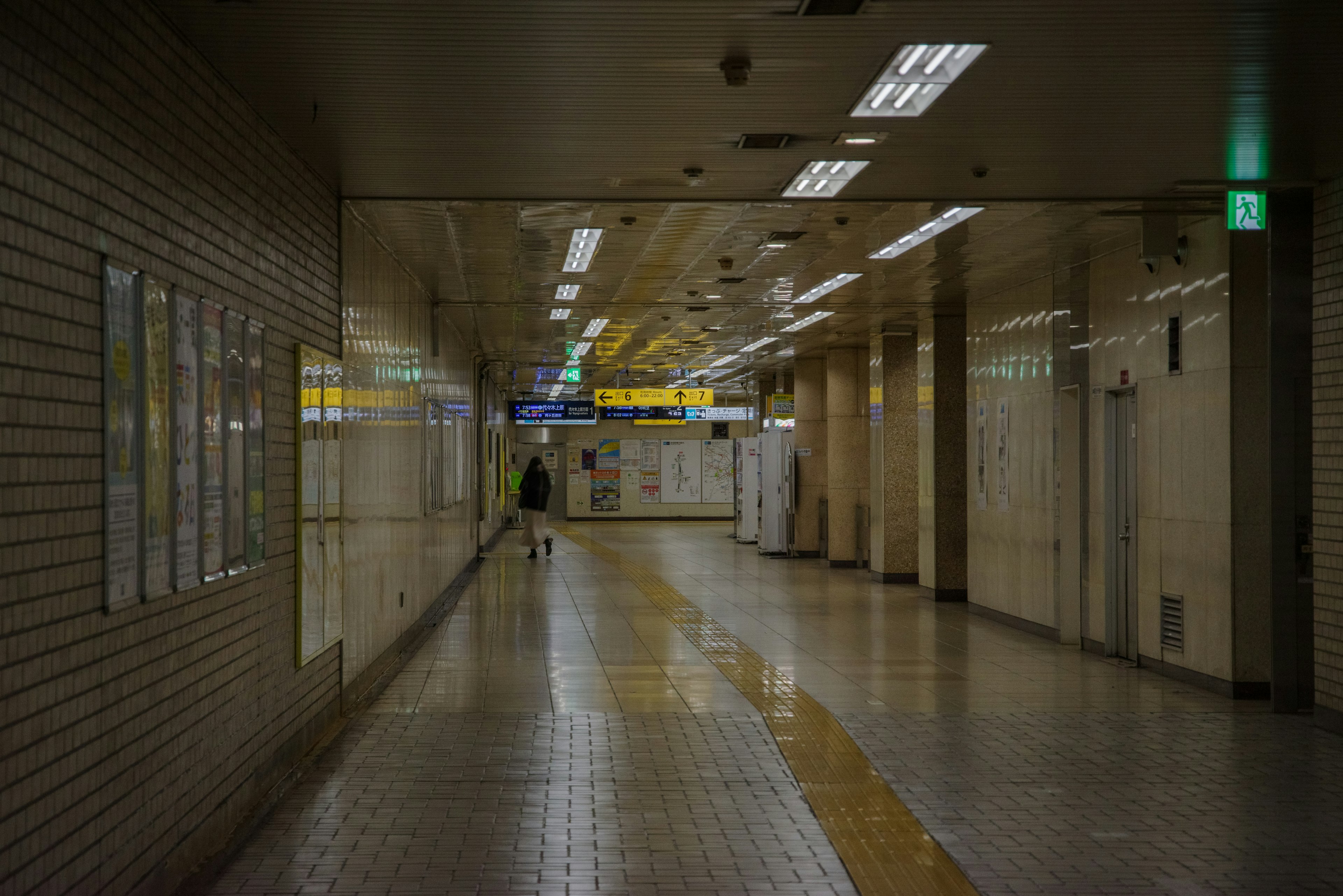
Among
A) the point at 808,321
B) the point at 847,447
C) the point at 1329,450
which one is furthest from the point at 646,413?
the point at 1329,450

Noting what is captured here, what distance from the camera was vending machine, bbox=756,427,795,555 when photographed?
20.1 meters

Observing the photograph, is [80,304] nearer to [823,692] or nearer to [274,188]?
[274,188]

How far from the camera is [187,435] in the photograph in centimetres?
438

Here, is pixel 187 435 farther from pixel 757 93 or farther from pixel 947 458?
pixel 947 458

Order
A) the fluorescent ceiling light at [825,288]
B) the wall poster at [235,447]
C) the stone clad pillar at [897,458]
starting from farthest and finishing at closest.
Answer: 1. the stone clad pillar at [897,458]
2. the fluorescent ceiling light at [825,288]
3. the wall poster at [235,447]

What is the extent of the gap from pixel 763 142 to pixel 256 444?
111 inches

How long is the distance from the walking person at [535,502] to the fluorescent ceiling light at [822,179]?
503 inches

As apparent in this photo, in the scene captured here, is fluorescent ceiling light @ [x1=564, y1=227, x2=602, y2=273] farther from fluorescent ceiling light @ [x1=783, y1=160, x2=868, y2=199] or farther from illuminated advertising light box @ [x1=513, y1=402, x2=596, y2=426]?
illuminated advertising light box @ [x1=513, y1=402, x2=596, y2=426]

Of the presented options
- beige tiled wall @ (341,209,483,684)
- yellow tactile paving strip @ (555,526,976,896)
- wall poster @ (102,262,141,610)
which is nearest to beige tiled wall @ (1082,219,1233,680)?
yellow tactile paving strip @ (555,526,976,896)

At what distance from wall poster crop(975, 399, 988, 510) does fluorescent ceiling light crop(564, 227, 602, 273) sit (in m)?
4.75

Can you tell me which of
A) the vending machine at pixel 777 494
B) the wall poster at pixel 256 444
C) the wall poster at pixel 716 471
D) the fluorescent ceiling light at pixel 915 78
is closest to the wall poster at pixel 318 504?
the wall poster at pixel 256 444

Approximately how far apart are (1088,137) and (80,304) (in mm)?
4720

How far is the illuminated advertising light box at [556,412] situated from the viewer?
28.8 metres

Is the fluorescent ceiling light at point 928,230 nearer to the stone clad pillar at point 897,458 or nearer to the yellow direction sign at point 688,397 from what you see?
the stone clad pillar at point 897,458
